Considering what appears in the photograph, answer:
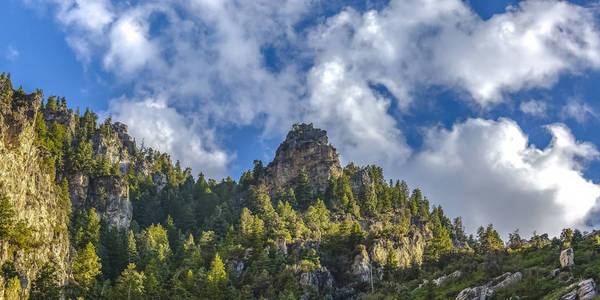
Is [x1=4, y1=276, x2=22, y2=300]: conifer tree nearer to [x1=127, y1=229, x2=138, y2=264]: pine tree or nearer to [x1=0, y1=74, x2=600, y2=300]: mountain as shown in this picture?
[x1=0, y1=74, x2=600, y2=300]: mountain

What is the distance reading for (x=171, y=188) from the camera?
559 ft

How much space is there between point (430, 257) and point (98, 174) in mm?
85167

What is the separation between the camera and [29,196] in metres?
102

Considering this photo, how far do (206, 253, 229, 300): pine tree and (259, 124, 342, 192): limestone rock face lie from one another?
70.8 meters

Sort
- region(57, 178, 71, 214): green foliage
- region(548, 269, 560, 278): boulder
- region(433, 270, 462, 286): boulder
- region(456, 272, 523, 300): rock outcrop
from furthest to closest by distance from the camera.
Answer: region(57, 178, 71, 214): green foliage < region(433, 270, 462, 286): boulder < region(456, 272, 523, 300): rock outcrop < region(548, 269, 560, 278): boulder

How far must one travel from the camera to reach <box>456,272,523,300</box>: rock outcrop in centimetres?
7275

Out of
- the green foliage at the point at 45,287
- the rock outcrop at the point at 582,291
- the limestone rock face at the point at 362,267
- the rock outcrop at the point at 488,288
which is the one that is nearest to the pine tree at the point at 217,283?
the green foliage at the point at 45,287

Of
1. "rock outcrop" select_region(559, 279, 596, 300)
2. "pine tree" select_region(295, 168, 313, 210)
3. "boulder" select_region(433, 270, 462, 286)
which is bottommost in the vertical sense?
"rock outcrop" select_region(559, 279, 596, 300)

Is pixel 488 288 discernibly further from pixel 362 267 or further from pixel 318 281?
pixel 362 267

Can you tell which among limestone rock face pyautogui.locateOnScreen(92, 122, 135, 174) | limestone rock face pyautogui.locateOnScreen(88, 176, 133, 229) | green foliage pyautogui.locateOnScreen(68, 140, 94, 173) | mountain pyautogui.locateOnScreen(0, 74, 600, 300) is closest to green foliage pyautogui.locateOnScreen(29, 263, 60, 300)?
mountain pyautogui.locateOnScreen(0, 74, 600, 300)

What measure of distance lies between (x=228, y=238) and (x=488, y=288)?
63599mm

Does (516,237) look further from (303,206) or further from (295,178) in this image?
(295,178)

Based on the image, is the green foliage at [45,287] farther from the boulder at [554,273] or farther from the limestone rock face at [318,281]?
the boulder at [554,273]

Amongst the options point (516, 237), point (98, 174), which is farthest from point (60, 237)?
point (516, 237)
